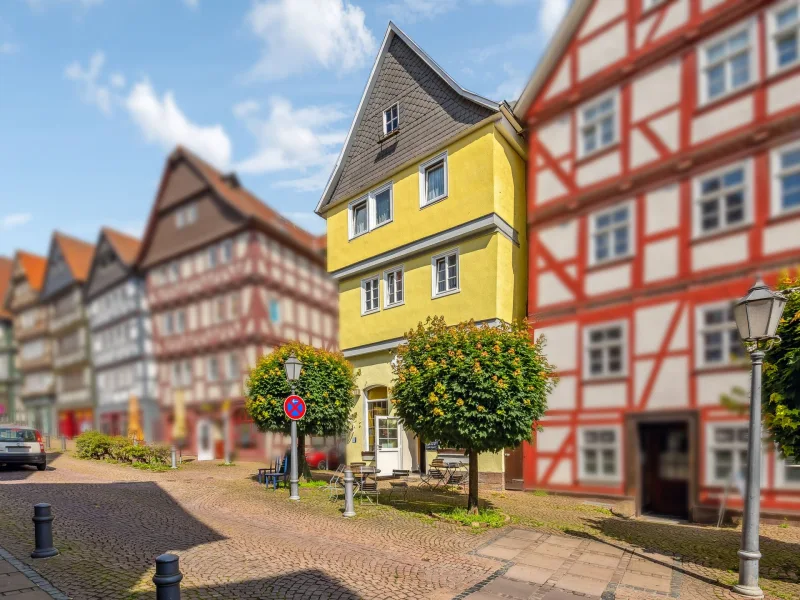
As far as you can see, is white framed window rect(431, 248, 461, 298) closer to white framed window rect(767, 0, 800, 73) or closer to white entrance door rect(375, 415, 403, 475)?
white entrance door rect(375, 415, 403, 475)

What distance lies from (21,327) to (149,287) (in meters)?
27.9

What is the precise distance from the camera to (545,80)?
1155cm

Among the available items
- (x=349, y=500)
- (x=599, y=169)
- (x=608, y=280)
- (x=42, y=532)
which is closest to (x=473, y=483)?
(x=349, y=500)

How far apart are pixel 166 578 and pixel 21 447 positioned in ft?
45.7

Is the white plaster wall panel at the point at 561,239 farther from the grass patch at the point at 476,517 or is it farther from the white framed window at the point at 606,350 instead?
the grass patch at the point at 476,517

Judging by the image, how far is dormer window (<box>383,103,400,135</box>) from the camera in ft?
57.4

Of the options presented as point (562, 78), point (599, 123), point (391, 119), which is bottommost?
point (599, 123)

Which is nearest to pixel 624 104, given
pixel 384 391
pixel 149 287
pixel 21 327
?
pixel 384 391

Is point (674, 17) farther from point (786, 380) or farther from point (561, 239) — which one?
point (786, 380)

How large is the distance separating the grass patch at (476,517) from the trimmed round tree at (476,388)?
11.0 inches

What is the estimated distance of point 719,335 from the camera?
8.06 metres

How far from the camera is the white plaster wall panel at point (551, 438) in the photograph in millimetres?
10632

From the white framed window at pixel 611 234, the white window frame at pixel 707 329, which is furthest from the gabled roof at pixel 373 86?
the white window frame at pixel 707 329

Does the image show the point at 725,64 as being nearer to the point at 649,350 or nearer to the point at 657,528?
the point at 649,350
